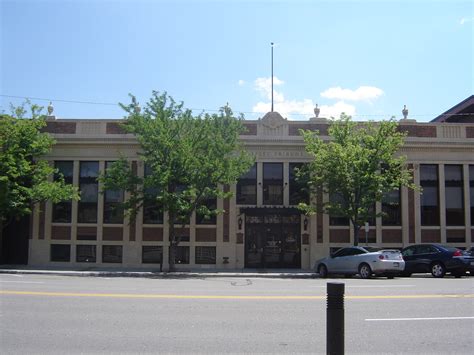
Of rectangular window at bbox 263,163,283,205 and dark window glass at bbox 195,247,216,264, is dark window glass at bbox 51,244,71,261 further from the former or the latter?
rectangular window at bbox 263,163,283,205

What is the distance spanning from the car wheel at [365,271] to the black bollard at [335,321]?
53.6 ft

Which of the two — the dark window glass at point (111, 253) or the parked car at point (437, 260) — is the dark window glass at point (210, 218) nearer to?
the dark window glass at point (111, 253)

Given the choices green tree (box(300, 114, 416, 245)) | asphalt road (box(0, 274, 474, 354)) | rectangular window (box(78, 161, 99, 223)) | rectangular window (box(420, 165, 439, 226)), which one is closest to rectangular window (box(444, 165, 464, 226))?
rectangular window (box(420, 165, 439, 226))

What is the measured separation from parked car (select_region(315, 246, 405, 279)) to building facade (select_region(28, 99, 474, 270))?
5.94 metres

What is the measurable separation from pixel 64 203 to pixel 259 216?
1146cm

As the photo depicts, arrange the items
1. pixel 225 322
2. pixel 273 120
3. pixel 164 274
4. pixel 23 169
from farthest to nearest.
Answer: pixel 273 120
pixel 23 169
pixel 164 274
pixel 225 322

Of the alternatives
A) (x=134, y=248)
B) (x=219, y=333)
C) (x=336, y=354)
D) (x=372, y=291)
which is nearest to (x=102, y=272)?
(x=134, y=248)

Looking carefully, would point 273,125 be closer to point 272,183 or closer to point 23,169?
point 272,183

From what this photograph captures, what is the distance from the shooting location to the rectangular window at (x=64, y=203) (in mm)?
28328

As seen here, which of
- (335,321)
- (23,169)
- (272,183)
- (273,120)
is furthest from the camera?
(273,120)

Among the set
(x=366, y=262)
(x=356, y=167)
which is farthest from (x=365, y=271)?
(x=356, y=167)

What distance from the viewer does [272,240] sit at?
1090 inches

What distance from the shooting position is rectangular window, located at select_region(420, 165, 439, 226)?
28.0 meters

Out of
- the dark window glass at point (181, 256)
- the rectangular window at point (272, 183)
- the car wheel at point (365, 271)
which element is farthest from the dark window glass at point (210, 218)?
the car wheel at point (365, 271)
